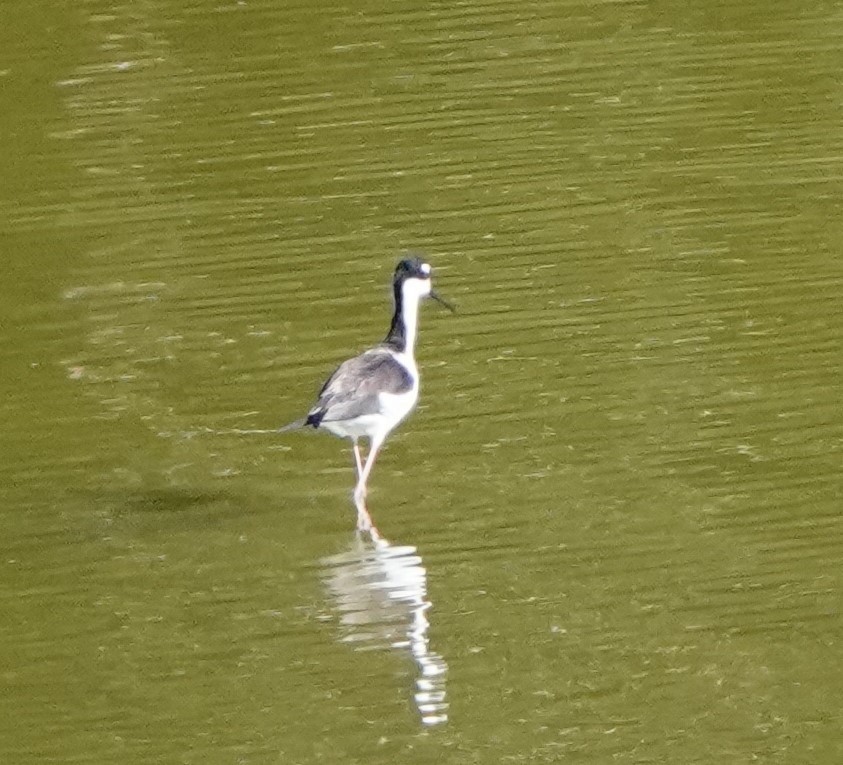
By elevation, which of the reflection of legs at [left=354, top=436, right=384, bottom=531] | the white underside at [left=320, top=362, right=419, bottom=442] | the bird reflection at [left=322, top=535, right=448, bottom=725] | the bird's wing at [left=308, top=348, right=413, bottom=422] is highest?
the bird's wing at [left=308, top=348, right=413, bottom=422]

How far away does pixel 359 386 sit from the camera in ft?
37.3

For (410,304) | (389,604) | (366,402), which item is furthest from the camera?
(410,304)

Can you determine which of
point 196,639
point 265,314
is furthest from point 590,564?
point 265,314

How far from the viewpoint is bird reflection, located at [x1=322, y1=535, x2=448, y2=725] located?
947cm

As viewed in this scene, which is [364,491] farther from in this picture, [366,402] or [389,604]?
[389,604]

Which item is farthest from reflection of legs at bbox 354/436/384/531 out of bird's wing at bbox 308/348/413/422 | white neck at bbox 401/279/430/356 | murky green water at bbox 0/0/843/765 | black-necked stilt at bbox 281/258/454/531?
white neck at bbox 401/279/430/356

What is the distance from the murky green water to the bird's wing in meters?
0.46

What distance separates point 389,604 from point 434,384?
9.17 feet

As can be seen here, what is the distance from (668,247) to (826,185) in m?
1.38

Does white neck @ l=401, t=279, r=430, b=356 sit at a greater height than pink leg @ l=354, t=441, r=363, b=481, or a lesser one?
greater

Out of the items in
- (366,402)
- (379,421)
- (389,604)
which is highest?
(366,402)

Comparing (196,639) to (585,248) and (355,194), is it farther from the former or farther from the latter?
(355,194)

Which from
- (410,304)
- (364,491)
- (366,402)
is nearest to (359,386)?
(366,402)

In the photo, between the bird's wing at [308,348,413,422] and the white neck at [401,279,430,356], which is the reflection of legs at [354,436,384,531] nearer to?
the bird's wing at [308,348,413,422]
